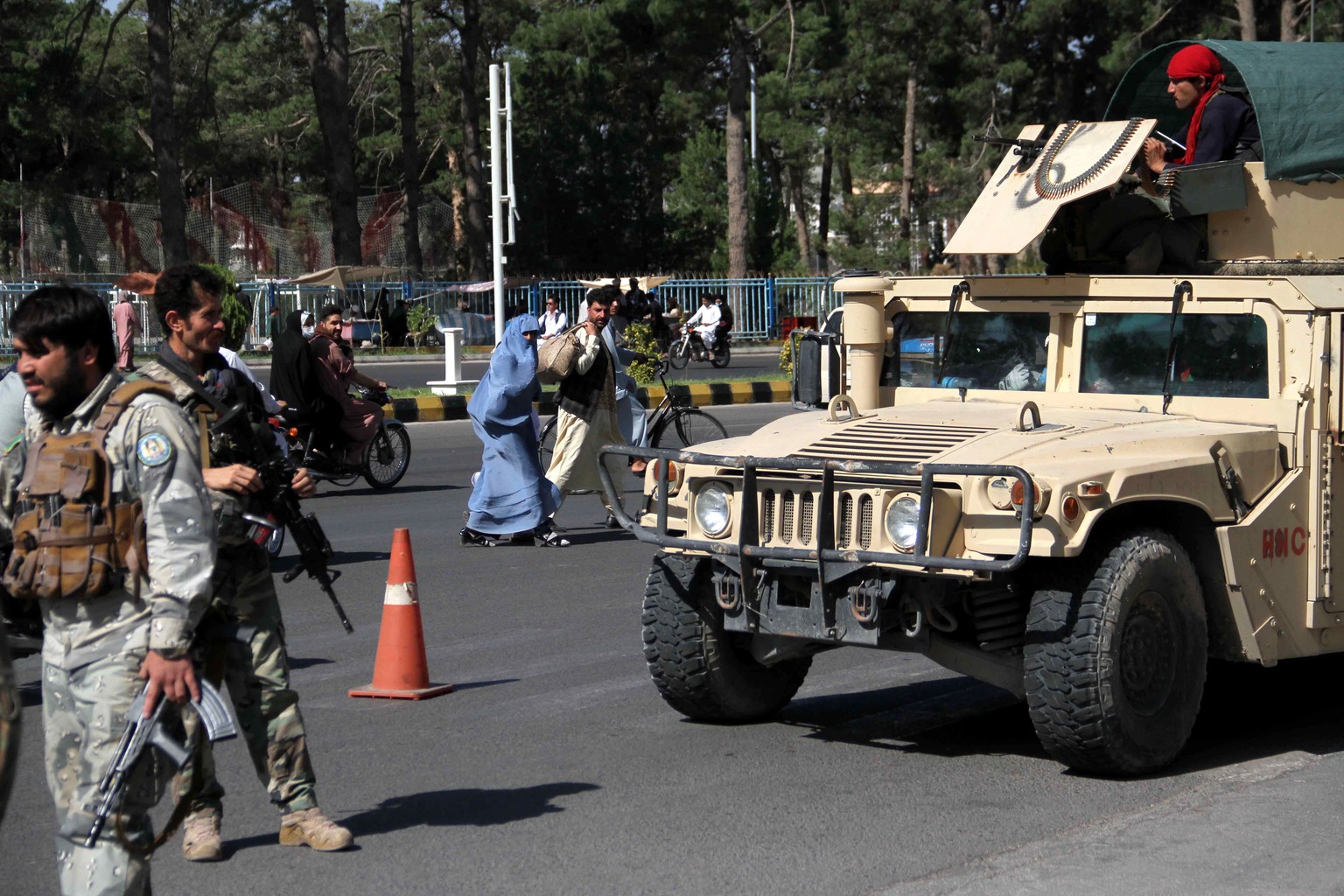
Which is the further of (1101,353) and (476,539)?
(476,539)

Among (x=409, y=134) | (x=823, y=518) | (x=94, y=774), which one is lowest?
(x=94, y=774)

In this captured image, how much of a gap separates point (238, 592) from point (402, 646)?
92.2 inches

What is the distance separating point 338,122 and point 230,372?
3133cm

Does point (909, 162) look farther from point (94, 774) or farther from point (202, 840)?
point (94, 774)

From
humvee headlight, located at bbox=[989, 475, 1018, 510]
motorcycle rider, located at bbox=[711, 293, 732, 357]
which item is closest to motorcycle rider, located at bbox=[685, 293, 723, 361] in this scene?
motorcycle rider, located at bbox=[711, 293, 732, 357]

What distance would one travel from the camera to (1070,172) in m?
7.09

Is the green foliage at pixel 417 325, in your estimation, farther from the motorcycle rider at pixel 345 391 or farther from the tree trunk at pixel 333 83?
the motorcycle rider at pixel 345 391

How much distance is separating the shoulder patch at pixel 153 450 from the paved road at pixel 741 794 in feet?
5.10

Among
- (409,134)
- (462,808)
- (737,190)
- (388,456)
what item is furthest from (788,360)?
(409,134)

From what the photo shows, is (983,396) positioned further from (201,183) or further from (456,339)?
(201,183)

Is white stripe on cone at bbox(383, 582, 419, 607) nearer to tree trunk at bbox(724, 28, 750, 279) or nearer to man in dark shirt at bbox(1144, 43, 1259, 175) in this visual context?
man in dark shirt at bbox(1144, 43, 1259, 175)

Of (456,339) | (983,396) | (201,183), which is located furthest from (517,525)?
(201,183)

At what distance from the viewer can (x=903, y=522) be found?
5652 mm

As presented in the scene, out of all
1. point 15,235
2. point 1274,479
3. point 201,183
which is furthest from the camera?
point 201,183
